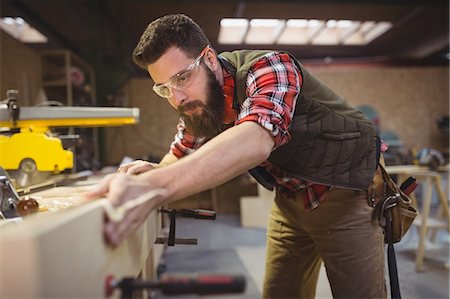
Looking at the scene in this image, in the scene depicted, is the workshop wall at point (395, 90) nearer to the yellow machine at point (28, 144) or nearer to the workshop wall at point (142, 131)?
the workshop wall at point (142, 131)

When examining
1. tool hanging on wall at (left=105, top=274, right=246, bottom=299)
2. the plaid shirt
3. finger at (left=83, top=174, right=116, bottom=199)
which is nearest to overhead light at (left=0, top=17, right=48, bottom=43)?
the plaid shirt

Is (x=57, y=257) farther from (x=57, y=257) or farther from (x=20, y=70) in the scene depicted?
(x=20, y=70)

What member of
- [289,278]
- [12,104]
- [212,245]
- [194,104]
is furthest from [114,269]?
[212,245]

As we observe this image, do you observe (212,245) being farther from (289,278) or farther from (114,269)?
(114,269)

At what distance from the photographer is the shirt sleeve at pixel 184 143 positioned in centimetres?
123

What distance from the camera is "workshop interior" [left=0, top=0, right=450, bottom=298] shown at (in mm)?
478

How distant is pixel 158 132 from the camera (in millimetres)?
5195

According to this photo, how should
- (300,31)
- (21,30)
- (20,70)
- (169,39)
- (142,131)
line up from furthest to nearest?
(142,131) < (21,30) < (300,31) < (20,70) < (169,39)

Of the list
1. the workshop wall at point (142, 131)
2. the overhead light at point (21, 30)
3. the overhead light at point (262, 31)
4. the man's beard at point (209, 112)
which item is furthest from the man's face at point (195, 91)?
the workshop wall at point (142, 131)

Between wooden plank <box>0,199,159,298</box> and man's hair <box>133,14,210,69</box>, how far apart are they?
52 cm

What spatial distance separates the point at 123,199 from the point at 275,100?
1.31 feet

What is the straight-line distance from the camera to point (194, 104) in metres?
1.02

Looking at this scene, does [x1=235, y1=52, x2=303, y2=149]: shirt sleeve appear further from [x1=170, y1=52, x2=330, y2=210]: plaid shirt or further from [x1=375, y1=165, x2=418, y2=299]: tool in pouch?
[x1=375, y1=165, x2=418, y2=299]: tool in pouch

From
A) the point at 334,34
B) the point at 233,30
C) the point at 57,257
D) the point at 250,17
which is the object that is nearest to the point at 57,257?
the point at 57,257
